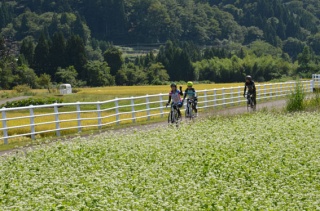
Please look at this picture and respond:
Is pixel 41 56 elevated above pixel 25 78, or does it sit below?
above

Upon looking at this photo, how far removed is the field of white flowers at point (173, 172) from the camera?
12164 mm

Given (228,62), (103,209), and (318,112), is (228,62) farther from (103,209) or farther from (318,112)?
(103,209)

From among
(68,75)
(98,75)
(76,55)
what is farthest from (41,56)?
(68,75)

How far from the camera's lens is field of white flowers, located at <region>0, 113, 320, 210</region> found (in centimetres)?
1216

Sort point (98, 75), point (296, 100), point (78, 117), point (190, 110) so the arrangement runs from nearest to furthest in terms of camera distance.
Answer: point (78, 117) < point (190, 110) < point (296, 100) < point (98, 75)

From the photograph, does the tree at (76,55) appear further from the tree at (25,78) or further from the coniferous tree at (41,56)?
the tree at (25,78)

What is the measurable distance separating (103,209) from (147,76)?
13979cm

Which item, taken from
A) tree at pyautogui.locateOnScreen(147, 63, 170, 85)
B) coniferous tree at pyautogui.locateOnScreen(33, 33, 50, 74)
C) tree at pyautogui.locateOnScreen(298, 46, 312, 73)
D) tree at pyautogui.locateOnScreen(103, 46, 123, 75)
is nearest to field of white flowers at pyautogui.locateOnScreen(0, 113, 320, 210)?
coniferous tree at pyautogui.locateOnScreen(33, 33, 50, 74)

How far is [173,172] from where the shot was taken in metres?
15.5

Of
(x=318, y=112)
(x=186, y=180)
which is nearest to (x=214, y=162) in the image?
(x=186, y=180)

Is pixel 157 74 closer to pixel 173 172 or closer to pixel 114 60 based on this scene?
pixel 114 60

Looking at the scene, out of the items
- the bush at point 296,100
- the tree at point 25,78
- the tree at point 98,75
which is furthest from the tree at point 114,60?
the bush at point 296,100

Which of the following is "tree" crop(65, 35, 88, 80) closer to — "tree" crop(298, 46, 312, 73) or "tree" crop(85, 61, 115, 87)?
"tree" crop(85, 61, 115, 87)

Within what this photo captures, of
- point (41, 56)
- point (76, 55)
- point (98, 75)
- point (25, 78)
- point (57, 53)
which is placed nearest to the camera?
point (25, 78)
